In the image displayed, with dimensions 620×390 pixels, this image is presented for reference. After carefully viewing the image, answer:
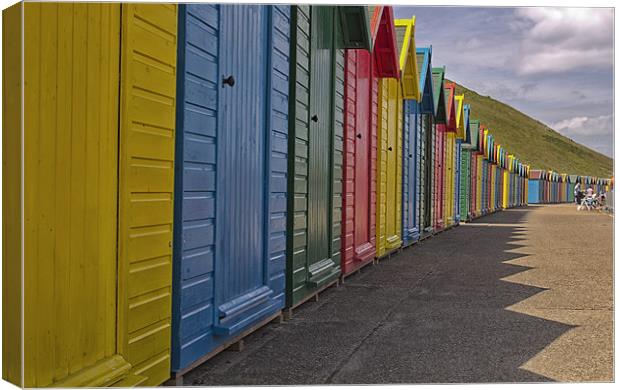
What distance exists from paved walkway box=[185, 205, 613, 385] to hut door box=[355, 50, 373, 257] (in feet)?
1.70

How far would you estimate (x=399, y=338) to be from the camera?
598cm

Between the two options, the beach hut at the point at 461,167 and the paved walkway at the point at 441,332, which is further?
the beach hut at the point at 461,167

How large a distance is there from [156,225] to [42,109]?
1.25 m

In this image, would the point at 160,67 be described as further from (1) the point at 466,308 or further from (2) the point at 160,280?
(1) the point at 466,308

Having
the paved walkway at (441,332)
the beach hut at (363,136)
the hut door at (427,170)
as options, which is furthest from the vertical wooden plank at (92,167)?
the hut door at (427,170)

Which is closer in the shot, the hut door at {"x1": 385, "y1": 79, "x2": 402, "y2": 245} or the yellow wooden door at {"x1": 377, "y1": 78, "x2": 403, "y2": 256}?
the yellow wooden door at {"x1": 377, "y1": 78, "x2": 403, "y2": 256}

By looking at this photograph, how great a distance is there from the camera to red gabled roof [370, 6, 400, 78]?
37.2 ft

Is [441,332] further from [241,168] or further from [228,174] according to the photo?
[228,174]

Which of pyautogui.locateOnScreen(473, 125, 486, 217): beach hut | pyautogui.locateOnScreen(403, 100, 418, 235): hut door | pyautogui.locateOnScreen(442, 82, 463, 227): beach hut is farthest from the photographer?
pyautogui.locateOnScreen(473, 125, 486, 217): beach hut

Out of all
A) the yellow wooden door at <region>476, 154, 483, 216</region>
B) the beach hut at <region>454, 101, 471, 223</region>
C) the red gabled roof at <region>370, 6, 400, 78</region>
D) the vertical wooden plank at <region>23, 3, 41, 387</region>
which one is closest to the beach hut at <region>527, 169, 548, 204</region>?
the yellow wooden door at <region>476, 154, 483, 216</region>

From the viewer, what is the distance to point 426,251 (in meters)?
13.9

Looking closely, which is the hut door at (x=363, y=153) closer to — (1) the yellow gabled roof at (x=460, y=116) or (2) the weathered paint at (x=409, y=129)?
(2) the weathered paint at (x=409, y=129)

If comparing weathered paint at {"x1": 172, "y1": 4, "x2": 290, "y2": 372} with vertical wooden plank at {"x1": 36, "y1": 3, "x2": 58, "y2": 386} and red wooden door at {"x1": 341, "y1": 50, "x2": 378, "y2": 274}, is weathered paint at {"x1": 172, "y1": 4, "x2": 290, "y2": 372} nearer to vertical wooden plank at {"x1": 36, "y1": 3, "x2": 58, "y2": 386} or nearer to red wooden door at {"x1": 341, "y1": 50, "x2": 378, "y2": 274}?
vertical wooden plank at {"x1": 36, "y1": 3, "x2": 58, "y2": 386}

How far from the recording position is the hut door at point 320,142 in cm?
773
